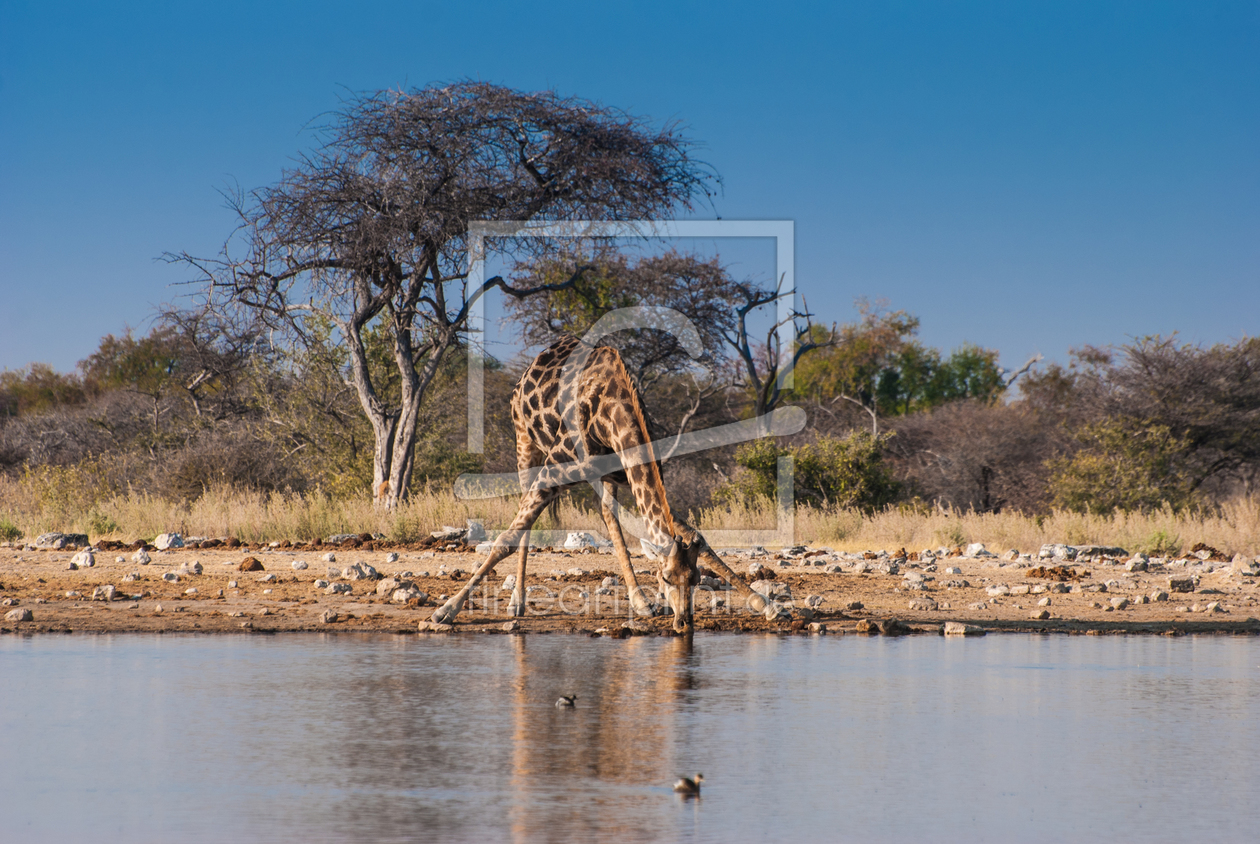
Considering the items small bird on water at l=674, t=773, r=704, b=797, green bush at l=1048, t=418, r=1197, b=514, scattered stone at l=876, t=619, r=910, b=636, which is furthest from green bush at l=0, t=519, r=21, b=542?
green bush at l=1048, t=418, r=1197, b=514

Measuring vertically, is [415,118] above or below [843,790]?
above

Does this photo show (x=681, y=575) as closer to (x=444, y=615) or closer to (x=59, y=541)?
(x=444, y=615)

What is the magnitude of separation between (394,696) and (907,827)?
283cm

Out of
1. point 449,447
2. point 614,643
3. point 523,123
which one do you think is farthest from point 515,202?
point 614,643

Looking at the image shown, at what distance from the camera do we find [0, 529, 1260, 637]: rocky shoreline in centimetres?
860

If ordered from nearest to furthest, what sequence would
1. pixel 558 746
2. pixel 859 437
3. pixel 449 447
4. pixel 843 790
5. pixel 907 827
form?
pixel 907 827 → pixel 843 790 → pixel 558 746 → pixel 859 437 → pixel 449 447

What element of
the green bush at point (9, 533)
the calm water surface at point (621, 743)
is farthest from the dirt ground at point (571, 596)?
the green bush at point (9, 533)

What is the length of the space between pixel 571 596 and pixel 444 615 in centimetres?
191

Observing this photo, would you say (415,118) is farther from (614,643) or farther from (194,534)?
(614,643)

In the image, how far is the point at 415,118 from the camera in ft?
62.7

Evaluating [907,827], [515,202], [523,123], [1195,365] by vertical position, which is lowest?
[907,827]

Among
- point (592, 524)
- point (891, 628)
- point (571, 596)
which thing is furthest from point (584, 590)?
point (592, 524)

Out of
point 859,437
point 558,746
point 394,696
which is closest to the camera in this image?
point 558,746

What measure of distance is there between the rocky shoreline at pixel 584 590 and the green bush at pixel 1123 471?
7211mm
